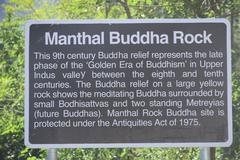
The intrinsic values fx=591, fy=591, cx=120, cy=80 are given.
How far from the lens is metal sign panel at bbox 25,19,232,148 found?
398cm

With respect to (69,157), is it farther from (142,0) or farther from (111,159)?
(142,0)

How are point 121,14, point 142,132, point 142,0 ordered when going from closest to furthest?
point 142,132, point 142,0, point 121,14

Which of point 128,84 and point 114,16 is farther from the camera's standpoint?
point 114,16

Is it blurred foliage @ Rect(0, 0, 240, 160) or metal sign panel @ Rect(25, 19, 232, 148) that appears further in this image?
blurred foliage @ Rect(0, 0, 240, 160)

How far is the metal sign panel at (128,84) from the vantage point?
3.98 meters

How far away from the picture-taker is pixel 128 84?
401 centimetres

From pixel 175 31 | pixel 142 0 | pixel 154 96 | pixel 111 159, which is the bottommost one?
pixel 111 159

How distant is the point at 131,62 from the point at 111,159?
195 cm

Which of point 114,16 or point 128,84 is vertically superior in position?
point 114,16

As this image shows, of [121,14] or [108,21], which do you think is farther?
[121,14]

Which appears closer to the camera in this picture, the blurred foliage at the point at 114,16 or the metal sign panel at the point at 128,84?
the metal sign panel at the point at 128,84

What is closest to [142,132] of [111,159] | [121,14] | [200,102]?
[200,102]

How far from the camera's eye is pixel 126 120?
3980 millimetres

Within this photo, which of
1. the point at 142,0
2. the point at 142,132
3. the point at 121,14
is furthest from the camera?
the point at 121,14
